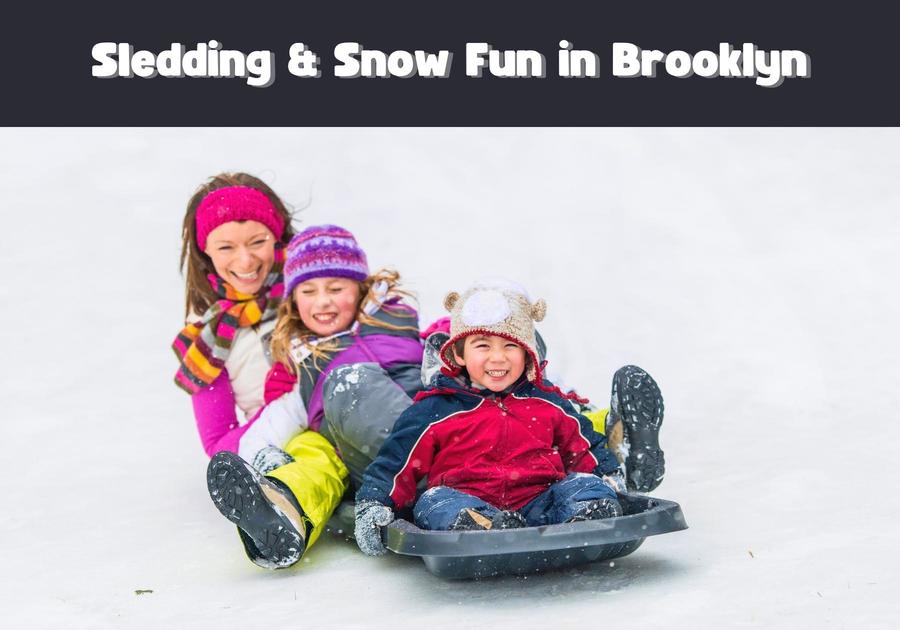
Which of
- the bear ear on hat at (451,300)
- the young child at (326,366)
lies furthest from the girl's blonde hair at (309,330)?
→ the bear ear on hat at (451,300)

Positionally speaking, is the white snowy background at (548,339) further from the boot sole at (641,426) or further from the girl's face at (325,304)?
the girl's face at (325,304)

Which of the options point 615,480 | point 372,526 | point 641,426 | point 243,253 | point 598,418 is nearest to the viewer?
point 372,526

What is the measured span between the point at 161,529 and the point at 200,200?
4.24ft

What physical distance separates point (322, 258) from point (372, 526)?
1169mm

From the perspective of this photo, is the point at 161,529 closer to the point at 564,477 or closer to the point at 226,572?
the point at 226,572

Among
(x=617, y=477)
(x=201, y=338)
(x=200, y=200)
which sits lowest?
(x=617, y=477)

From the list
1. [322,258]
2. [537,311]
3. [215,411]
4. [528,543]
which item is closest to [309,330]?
[322,258]

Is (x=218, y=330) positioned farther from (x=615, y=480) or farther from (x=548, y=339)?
(x=548, y=339)

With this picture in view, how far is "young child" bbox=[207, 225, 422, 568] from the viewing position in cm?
361

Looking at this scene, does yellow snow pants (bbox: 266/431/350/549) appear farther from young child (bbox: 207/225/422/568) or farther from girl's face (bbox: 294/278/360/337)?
girl's face (bbox: 294/278/360/337)

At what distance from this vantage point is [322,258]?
13.4ft

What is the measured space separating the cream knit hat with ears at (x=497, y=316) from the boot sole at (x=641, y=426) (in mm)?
397

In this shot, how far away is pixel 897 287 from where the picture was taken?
680 centimetres

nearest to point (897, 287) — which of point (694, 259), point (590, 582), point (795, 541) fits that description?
point (694, 259)
